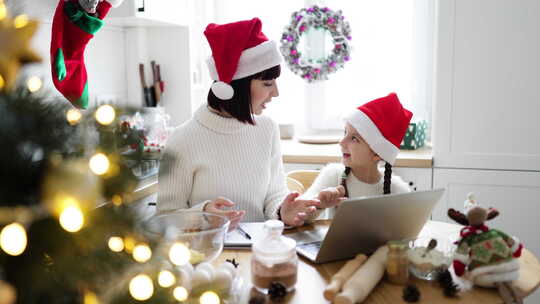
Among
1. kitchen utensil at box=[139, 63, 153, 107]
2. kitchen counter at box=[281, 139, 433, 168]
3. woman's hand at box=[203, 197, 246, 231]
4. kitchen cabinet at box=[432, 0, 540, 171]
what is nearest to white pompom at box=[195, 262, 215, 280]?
woman's hand at box=[203, 197, 246, 231]

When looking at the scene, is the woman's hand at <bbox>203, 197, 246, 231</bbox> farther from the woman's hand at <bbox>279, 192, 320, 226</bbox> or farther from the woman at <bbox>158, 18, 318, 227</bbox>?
the woman at <bbox>158, 18, 318, 227</bbox>

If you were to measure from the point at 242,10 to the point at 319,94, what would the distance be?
2.64ft

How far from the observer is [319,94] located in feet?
11.0

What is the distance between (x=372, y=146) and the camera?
1.66m

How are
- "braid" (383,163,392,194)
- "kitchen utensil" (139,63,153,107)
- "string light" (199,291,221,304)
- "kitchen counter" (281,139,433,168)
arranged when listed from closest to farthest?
"string light" (199,291,221,304) → "braid" (383,163,392,194) → "kitchen counter" (281,139,433,168) → "kitchen utensil" (139,63,153,107)

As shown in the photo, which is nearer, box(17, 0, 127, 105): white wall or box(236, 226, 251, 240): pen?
box(236, 226, 251, 240): pen

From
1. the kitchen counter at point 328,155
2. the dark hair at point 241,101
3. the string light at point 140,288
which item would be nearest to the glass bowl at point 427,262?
the string light at point 140,288

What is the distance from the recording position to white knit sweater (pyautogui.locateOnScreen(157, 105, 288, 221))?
166 cm

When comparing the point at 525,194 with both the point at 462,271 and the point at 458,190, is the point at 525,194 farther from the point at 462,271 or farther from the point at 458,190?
the point at 462,271

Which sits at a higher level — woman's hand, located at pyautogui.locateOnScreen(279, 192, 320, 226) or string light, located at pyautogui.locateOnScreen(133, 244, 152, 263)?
string light, located at pyautogui.locateOnScreen(133, 244, 152, 263)

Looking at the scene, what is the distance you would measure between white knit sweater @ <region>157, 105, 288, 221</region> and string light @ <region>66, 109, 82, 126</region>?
1146mm

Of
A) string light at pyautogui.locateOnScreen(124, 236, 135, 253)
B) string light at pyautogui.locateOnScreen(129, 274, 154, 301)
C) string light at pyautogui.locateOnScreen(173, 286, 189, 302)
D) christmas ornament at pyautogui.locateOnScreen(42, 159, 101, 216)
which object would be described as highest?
christmas ornament at pyautogui.locateOnScreen(42, 159, 101, 216)

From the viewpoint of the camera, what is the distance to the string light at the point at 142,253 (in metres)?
0.52

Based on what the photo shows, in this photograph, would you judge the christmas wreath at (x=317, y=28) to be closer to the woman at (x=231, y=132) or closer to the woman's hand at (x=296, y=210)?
the woman at (x=231, y=132)
